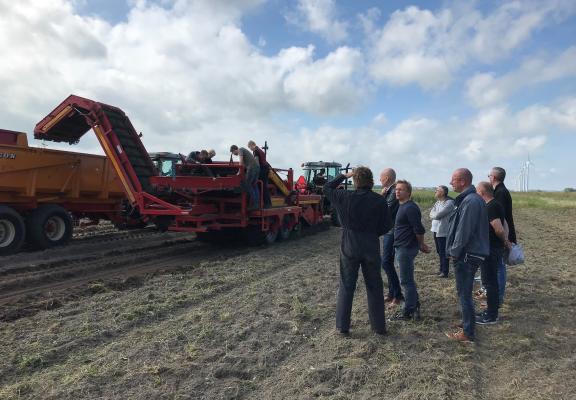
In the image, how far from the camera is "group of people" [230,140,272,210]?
10398 mm

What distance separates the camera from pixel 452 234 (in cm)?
497

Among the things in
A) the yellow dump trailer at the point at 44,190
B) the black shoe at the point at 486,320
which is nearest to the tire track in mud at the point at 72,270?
the yellow dump trailer at the point at 44,190

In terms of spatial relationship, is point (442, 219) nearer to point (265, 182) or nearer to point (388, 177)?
point (388, 177)

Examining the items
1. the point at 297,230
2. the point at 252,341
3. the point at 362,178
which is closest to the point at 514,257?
the point at 362,178

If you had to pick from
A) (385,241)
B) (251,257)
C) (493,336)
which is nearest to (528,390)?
(493,336)

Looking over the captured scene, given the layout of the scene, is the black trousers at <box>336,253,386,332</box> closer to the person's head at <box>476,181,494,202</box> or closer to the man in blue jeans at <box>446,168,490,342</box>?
the man in blue jeans at <box>446,168,490,342</box>

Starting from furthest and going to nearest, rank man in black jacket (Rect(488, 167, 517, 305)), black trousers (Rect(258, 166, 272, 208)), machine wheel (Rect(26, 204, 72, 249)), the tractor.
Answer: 1. the tractor
2. black trousers (Rect(258, 166, 272, 208))
3. machine wheel (Rect(26, 204, 72, 249))
4. man in black jacket (Rect(488, 167, 517, 305))

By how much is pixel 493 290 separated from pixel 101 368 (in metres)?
4.36

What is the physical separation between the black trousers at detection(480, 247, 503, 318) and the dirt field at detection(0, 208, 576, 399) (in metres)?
0.23

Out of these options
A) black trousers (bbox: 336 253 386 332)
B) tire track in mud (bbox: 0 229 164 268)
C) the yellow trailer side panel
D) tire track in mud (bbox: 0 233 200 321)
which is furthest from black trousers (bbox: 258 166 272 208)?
black trousers (bbox: 336 253 386 332)

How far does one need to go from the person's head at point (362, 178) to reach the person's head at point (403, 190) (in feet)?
2.69

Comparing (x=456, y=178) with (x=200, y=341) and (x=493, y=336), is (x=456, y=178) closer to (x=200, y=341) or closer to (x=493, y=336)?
(x=493, y=336)

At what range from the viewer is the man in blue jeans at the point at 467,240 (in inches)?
188

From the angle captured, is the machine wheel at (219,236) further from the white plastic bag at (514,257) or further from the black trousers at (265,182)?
the white plastic bag at (514,257)
